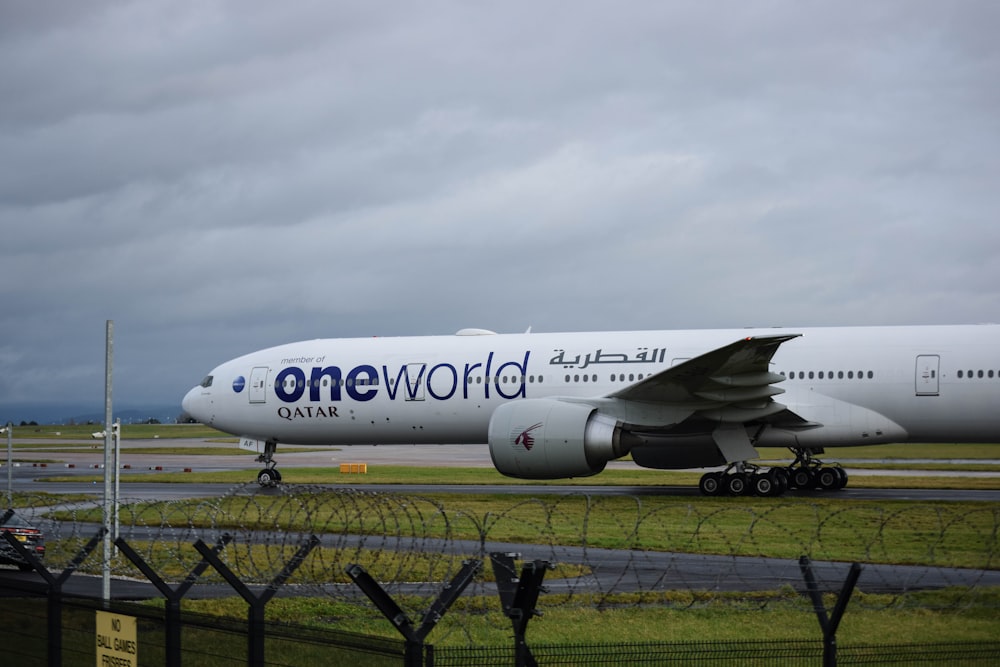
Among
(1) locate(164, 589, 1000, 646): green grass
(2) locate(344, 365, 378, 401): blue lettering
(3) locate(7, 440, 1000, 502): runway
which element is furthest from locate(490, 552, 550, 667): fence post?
(2) locate(344, 365, 378, 401): blue lettering

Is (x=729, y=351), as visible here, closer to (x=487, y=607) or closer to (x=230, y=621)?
(x=487, y=607)

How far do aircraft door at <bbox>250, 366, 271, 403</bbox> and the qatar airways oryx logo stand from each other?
9.31m

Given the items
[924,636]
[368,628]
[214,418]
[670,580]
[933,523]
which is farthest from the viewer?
[214,418]

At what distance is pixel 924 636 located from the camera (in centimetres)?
1134

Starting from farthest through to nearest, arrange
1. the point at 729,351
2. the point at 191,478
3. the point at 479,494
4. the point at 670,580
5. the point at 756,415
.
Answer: the point at 191,478, the point at 479,494, the point at 756,415, the point at 729,351, the point at 670,580

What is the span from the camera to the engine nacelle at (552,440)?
2503cm

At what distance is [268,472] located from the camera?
31.1 m

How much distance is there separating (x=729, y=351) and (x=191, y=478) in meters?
20.1

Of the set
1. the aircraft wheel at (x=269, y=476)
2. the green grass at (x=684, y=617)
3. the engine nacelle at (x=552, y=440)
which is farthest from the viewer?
the aircraft wheel at (x=269, y=476)

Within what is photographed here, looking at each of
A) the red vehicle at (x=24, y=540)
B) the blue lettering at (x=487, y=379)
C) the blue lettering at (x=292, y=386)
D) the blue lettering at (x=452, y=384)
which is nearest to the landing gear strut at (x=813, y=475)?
the blue lettering at (x=487, y=379)

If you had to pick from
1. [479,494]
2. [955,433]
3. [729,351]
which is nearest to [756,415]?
[729,351]

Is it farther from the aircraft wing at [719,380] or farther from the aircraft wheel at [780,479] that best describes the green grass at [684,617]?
the aircraft wheel at [780,479]

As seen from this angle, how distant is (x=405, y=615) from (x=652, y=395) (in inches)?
769

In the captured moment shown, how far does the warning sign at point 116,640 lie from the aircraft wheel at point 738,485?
2028 centimetres
